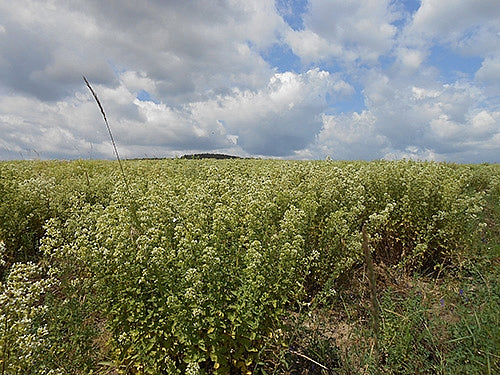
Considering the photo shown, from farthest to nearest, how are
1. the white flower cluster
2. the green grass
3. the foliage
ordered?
the green grass
the foliage
the white flower cluster

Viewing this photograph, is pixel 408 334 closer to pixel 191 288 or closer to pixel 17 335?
pixel 191 288

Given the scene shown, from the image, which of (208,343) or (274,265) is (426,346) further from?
(208,343)

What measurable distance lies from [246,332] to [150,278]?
0.95 meters

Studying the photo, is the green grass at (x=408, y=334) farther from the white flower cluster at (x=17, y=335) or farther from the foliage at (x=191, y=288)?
the white flower cluster at (x=17, y=335)

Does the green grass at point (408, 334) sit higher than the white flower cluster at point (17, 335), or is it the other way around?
the white flower cluster at point (17, 335)

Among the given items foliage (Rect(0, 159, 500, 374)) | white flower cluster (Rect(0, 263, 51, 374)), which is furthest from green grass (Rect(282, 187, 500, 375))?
white flower cluster (Rect(0, 263, 51, 374))

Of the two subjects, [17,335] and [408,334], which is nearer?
[17,335]

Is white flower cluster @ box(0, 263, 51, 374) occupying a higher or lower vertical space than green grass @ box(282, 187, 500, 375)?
higher

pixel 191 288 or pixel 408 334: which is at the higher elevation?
pixel 191 288

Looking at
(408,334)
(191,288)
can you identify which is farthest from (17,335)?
(408,334)

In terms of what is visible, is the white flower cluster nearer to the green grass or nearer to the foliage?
the foliage

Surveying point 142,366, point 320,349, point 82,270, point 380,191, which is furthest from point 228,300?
point 380,191

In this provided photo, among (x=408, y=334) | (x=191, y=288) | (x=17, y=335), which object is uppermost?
(x=191, y=288)

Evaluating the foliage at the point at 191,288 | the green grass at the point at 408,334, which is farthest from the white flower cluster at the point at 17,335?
the green grass at the point at 408,334
